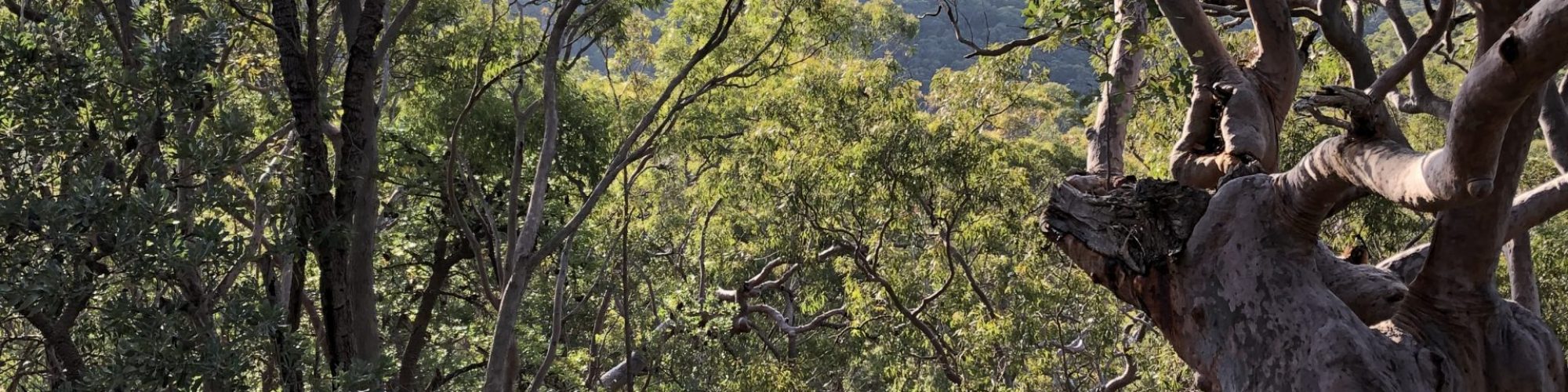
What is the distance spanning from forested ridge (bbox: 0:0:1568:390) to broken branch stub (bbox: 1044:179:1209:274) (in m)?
0.01

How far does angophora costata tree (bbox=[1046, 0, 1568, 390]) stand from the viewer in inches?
102

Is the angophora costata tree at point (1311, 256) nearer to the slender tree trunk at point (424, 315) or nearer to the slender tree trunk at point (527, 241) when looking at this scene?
the slender tree trunk at point (527, 241)

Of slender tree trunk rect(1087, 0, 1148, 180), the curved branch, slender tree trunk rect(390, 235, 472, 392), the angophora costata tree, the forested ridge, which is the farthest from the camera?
slender tree trunk rect(390, 235, 472, 392)

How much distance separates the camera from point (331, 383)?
315 cm

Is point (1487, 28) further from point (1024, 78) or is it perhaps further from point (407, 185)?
point (1024, 78)

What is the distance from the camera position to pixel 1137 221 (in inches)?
126

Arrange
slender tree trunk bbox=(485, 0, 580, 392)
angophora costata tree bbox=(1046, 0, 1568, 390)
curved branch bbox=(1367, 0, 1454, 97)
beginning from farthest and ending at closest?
slender tree trunk bbox=(485, 0, 580, 392) < curved branch bbox=(1367, 0, 1454, 97) < angophora costata tree bbox=(1046, 0, 1568, 390)

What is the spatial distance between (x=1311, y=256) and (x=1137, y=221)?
50cm

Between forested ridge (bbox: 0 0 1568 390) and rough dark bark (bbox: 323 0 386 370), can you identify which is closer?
forested ridge (bbox: 0 0 1568 390)

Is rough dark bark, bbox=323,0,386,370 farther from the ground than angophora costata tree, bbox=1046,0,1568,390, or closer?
farther from the ground

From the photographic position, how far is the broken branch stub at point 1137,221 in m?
3.09

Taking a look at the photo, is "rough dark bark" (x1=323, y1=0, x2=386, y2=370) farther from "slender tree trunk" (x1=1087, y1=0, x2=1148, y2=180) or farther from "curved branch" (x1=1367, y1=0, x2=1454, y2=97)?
"curved branch" (x1=1367, y1=0, x2=1454, y2=97)

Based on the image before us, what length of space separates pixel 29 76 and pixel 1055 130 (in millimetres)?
22617

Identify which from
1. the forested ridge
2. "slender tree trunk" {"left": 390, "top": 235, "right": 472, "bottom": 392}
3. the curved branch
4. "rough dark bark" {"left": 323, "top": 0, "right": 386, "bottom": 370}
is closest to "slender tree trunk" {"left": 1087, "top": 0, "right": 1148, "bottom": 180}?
the forested ridge
